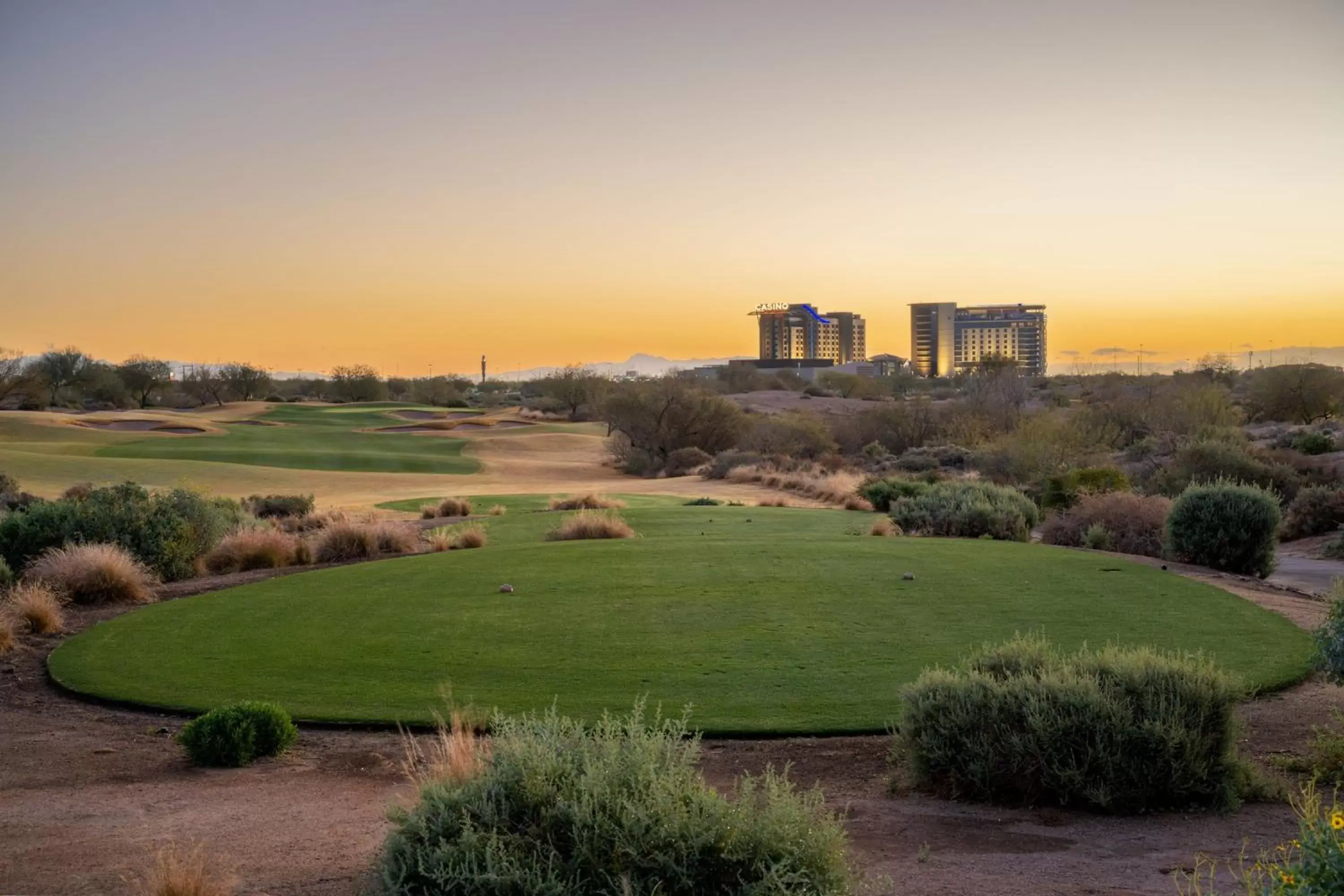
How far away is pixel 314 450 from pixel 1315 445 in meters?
48.4

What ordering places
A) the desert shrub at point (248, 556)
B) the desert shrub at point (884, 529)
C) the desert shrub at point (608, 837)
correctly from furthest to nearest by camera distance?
the desert shrub at point (884, 529) < the desert shrub at point (248, 556) < the desert shrub at point (608, 837)

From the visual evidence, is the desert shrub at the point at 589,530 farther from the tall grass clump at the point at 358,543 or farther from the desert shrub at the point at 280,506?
the desert shrub at the point at 280,506

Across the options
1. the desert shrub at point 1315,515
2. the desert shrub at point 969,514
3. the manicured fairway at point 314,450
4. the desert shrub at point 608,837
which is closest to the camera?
the desert shrub at point 608,837

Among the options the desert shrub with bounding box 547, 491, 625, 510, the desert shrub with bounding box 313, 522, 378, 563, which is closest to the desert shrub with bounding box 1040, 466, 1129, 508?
the desert shrub with bounding box 547, 491, 625, 510

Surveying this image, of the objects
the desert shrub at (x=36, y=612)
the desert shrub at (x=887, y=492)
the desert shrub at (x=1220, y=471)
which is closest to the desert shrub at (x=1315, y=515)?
A: the desert shrub at (x=1220, y=471)

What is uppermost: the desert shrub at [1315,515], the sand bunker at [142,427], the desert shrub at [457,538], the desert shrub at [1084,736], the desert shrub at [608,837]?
the sand bunker at [142,427]

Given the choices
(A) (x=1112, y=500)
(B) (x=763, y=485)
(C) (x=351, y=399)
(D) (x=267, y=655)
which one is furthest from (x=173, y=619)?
(C) (x=351, y=399)

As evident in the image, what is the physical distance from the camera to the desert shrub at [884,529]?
2312cm

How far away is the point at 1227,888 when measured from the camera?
5.50 meters

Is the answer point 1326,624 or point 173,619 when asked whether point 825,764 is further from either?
point 173,619

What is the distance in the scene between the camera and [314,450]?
194 feet

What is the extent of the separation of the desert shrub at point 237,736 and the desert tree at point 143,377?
306 feet

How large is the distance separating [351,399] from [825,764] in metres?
112

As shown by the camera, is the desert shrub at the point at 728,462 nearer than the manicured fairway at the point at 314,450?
Yes
